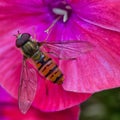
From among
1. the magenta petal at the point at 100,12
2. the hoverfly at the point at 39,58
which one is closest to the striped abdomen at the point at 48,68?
the hoverfly at the point at 39,58

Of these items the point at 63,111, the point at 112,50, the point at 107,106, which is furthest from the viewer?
the point at 107,106

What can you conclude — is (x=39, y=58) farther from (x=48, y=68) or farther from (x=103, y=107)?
(x=103, y=107)

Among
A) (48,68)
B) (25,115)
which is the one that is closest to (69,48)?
(48,68)

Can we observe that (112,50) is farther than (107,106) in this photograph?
No

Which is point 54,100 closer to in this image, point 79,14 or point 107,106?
point 79,14

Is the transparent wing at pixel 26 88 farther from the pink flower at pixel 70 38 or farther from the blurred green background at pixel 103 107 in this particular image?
the blurred green background at pixel 103 107

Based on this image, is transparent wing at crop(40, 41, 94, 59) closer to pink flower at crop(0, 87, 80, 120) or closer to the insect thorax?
the insect thorax

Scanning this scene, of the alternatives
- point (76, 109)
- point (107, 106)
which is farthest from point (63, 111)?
point (107, 106)

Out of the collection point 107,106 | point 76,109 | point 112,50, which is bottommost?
point 107,106
